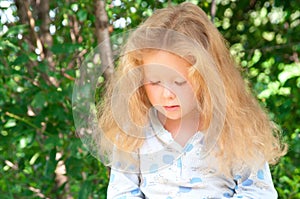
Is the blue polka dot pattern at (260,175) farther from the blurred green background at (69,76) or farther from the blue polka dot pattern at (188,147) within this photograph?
the blurred green background at (69,76)

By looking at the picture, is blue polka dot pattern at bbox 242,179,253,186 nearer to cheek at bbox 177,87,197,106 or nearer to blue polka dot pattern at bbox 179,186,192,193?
blue polka dot pattern at bbox 179,186,192,193

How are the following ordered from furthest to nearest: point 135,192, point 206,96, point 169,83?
point 135,192 < point 206,96 < point 169,83

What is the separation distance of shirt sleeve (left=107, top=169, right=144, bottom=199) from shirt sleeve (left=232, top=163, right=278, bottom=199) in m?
0.25

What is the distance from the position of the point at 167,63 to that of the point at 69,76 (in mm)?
1115

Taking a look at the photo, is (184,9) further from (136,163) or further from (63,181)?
(63,181)

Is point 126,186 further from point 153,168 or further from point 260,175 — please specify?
point 260,175

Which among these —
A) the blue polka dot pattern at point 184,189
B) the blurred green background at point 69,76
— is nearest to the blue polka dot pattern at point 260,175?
the blue polka dot pattern at point 184,189

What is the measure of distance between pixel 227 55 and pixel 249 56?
113cm

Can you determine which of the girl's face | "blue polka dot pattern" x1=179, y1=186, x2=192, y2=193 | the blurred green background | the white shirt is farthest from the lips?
the blurred green background

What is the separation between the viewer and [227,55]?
1904 mm

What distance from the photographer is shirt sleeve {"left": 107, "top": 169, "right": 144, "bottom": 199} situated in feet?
6.36

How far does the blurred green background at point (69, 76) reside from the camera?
2695mm

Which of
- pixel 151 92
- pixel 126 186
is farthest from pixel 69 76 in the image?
pixel 151 92

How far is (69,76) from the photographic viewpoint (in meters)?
2.79
